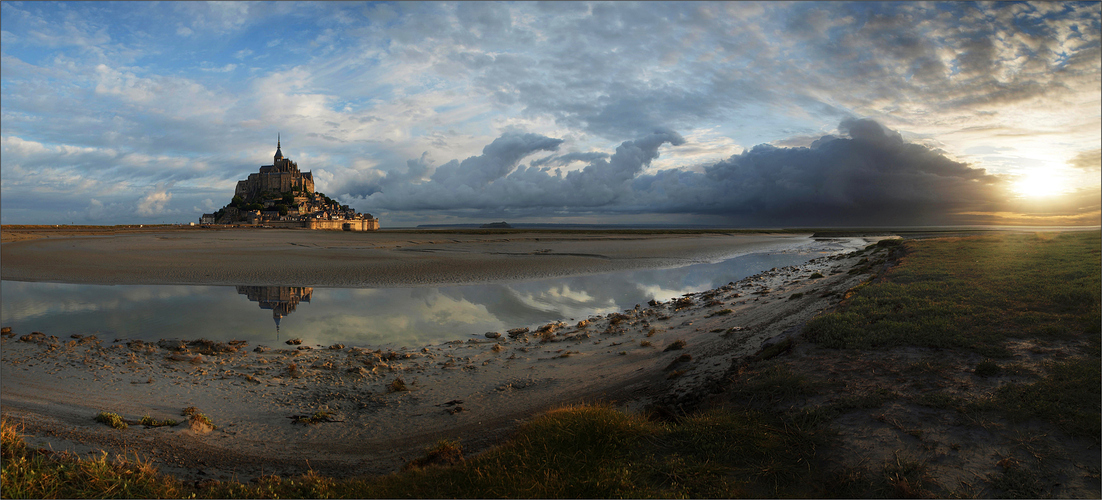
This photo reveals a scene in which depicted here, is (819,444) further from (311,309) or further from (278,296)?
(278,296)

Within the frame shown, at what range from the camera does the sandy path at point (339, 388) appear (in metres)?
6.41

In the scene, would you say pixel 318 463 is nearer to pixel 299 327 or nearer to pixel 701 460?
pixel 701 460

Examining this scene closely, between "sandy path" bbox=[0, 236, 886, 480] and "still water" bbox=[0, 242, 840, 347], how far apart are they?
5.17 ft

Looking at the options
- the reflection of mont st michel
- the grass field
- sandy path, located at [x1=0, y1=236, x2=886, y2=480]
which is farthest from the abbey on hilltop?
the grass field

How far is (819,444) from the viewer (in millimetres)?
5445

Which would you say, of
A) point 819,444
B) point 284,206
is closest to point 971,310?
point 819,444

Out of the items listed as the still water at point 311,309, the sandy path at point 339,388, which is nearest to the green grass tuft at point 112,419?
the sandy path at point 339,388

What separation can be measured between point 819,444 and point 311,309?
55.4ft

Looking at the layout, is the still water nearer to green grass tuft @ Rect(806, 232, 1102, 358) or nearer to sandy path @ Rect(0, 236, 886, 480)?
sandy path @ Rect(0, 236, 886, 480)

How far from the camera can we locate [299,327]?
46.0 feet

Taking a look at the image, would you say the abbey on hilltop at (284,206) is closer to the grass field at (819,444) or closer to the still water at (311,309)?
the still water at (311,309)

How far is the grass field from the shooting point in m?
4.64

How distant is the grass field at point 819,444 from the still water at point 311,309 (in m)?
7.81

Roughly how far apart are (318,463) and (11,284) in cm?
2824
